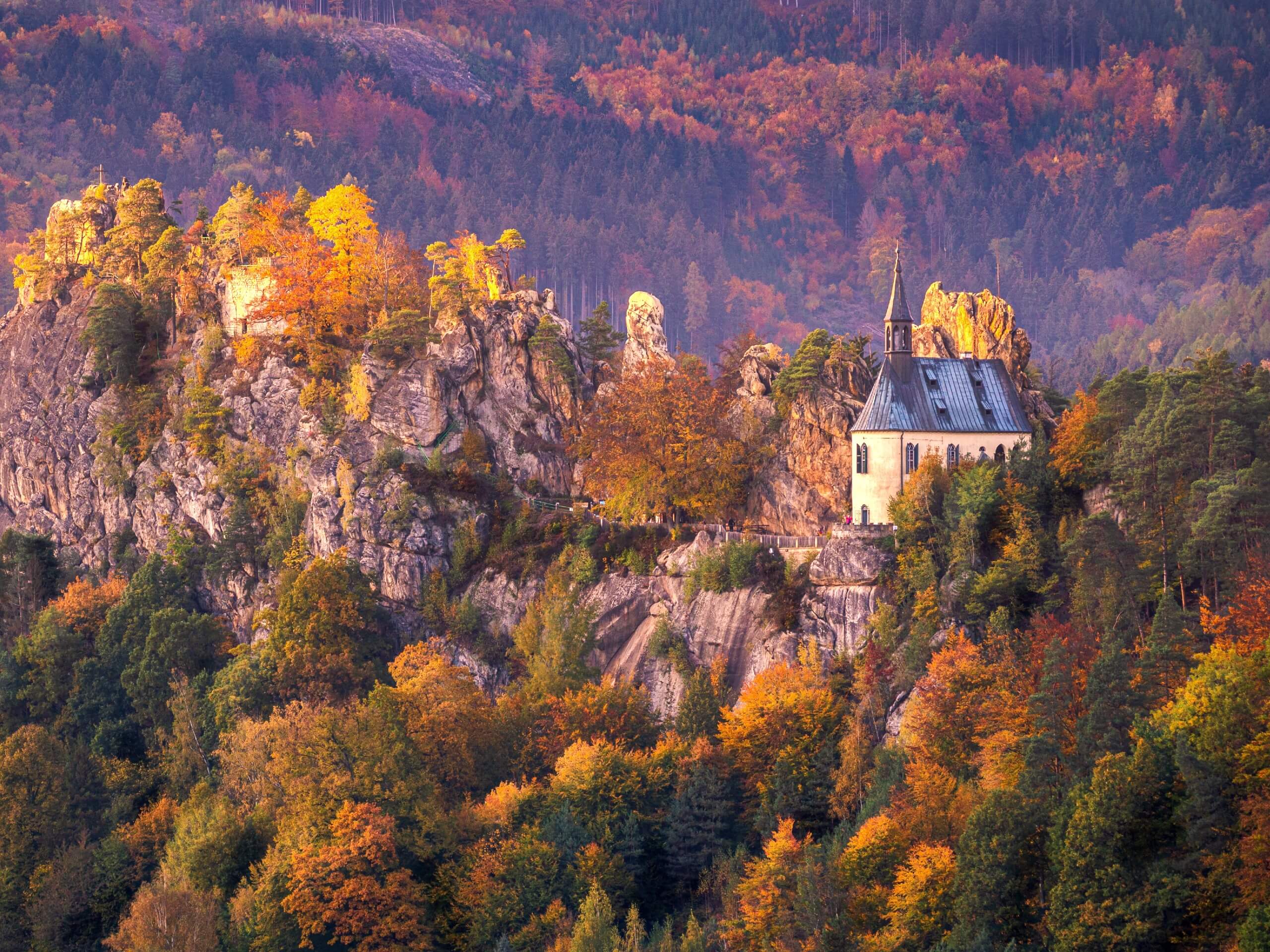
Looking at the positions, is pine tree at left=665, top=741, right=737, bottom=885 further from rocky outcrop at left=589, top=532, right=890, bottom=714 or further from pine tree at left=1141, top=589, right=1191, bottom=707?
pine tree at left=1141, top=589, right=1191, bottom=707

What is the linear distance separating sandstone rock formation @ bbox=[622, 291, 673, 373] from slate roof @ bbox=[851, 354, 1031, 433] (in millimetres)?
15231

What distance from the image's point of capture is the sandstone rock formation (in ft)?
326

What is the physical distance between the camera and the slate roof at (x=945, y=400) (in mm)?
87250

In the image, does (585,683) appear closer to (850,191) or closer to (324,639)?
(324,639)

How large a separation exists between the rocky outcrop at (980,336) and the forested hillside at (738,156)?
2936 inches

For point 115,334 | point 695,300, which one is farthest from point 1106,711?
point 695,300

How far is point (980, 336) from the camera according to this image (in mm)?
92562

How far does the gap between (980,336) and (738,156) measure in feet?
352

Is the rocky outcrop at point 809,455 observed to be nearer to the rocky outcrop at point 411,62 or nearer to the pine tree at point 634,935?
the pine tree at point 634,935

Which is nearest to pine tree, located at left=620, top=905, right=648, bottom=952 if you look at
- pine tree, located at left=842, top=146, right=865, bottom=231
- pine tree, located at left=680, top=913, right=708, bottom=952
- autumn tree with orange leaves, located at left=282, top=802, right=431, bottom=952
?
pine tree, located at left=680, top=913, right=708, bottom=952

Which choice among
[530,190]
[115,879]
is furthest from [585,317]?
[115,879]

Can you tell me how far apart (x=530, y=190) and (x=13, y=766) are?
4281 inches

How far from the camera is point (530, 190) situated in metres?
187

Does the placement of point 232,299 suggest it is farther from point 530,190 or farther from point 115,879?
point 530,190
